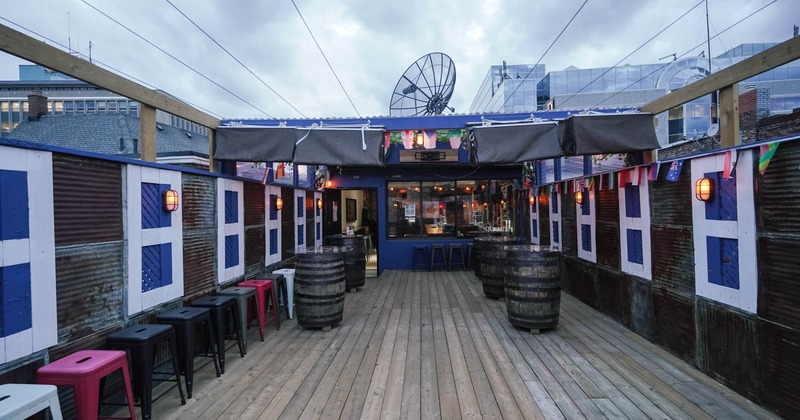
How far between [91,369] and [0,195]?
1057 mm

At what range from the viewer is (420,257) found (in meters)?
8.91

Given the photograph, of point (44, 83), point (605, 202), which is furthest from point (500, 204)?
point (44, 83)

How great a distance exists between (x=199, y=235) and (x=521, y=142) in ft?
12.2

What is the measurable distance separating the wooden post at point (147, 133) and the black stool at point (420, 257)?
20.7 feet

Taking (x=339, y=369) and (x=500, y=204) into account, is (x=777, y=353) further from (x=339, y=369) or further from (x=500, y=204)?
(x=500, y=204)

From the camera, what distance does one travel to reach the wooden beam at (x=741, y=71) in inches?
107

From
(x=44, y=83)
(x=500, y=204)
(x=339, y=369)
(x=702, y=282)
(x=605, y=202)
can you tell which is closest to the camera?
(x=702, y=282)

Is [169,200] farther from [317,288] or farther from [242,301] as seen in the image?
[317,288]

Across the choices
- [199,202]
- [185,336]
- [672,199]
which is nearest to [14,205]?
[185,336]

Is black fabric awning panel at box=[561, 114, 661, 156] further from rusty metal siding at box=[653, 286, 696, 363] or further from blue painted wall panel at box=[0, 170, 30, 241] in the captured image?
blue painted wall panel at box=[0, 170, 30, 241]

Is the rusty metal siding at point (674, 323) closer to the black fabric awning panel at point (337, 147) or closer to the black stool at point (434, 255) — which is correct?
the black fabric awning panel at point (337, 147)

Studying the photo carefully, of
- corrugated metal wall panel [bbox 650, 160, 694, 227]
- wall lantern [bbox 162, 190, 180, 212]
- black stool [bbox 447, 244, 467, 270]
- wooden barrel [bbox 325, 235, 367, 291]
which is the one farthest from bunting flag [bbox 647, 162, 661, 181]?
black stool [bbox 447, 244, 467, 270]

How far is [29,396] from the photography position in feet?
5.41

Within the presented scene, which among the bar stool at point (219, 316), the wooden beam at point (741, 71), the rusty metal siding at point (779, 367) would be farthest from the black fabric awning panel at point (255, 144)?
the rusty metal siding at point (779, 367)
